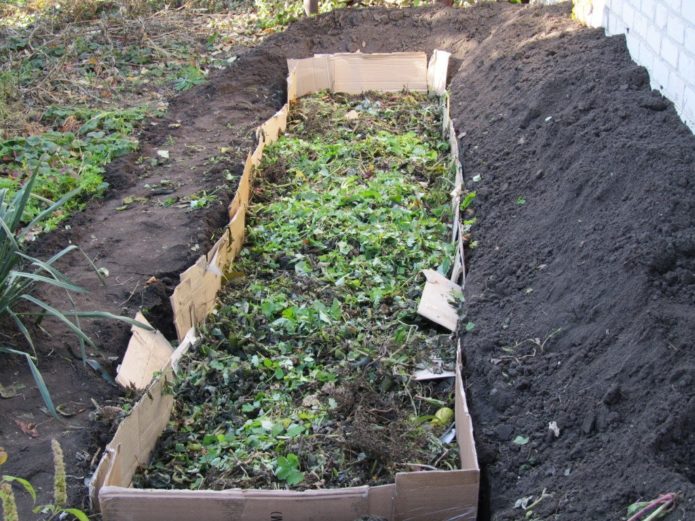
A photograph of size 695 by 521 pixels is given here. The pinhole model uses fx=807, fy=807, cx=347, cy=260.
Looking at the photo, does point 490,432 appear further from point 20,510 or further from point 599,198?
point 20,510

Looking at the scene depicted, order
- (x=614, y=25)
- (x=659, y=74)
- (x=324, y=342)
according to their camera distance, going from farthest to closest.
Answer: (x=614, y=25)
(x=659, y=74)
(x=324, y=342)

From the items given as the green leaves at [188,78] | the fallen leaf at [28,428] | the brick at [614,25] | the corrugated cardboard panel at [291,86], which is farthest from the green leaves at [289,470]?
the green leaves at [188,78]

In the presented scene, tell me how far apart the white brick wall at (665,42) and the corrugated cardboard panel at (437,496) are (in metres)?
2.50

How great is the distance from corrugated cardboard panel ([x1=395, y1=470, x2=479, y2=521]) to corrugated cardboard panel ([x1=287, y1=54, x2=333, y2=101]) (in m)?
5.81

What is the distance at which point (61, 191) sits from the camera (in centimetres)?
605

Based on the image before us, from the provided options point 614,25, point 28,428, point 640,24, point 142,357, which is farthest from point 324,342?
point 614,25

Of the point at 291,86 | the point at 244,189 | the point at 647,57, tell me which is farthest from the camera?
the point at 291,86

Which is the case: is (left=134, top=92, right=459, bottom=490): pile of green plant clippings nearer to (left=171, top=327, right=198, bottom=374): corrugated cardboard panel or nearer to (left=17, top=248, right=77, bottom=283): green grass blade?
(left=171, top=327, right=198, bottom=374): corrugated cardboard panel

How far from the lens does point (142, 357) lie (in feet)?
13.5

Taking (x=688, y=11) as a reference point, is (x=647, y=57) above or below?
below

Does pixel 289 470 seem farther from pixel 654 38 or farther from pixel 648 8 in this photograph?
pixel 648 8

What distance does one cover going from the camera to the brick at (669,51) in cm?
476

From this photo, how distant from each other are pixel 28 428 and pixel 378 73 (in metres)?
5.87

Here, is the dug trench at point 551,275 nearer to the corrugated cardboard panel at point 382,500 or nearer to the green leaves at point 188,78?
the corrugated cardboard panel at point 382,500
